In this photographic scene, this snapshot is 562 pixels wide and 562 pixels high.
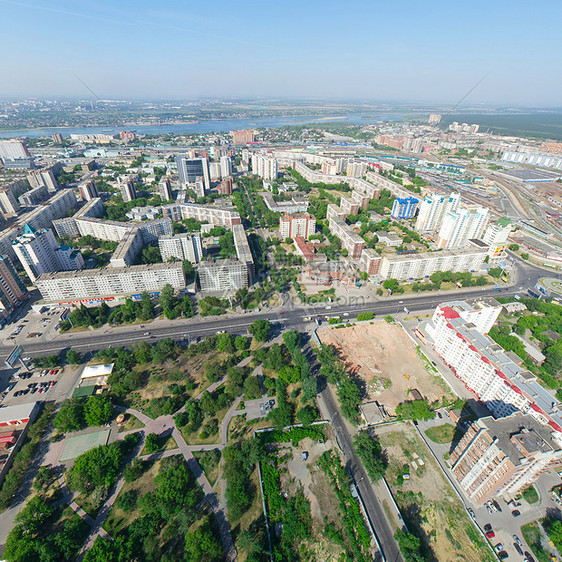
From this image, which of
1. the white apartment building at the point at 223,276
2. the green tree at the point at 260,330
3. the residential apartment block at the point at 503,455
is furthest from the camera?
the white apartment building at the point at 223,276

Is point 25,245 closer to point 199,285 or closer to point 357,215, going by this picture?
point 199,285

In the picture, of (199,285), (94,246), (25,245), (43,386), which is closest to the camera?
(43,386)

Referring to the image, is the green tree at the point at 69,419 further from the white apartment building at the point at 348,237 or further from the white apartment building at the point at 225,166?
the white apartment building at the point at 225,166

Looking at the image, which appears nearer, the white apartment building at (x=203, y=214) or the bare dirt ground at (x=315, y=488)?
the bare dirt ground at (x=315, y=488)

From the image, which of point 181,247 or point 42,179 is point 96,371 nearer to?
point 181,247

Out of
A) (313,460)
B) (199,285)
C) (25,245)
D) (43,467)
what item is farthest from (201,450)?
(25,245)

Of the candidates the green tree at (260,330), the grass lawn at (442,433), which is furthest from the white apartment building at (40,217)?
the grass lawn at (442,433)
